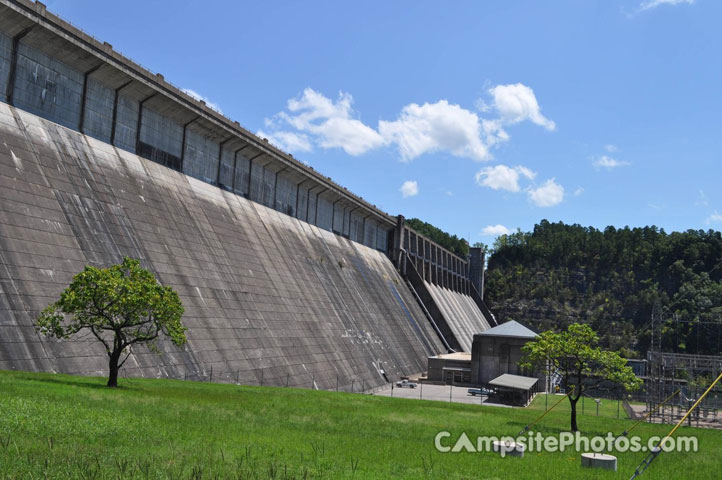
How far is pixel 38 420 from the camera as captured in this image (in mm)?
11852

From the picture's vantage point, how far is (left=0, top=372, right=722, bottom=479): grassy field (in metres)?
9.91

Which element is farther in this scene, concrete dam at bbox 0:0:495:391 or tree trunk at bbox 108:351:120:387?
concrete dam at bbox 0:0:495:391

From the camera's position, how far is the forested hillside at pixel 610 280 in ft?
436

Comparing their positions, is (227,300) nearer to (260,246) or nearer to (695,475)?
(260,246)

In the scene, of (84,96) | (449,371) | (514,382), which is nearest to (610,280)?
(449,371)

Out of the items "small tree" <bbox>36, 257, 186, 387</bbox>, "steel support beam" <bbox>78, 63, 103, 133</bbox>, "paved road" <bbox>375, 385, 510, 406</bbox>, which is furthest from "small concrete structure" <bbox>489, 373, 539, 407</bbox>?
"steel support beam" <bbox>78, 63, 103, 133</bbox>

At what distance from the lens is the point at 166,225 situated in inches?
1291

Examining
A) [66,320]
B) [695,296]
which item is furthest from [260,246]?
[695,296]

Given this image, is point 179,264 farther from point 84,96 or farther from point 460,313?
point 460,313

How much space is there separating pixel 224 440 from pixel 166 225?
22.1 metres

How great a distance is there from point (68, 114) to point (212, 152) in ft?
42.9

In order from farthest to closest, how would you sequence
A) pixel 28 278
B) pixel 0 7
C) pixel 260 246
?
pixel 260 246 → pixel 0 7 → pixel 28 278

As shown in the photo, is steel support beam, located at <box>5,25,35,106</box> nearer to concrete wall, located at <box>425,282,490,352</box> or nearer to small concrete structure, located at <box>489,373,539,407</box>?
small concrete structure, located at <box>489,373,539,407</box>

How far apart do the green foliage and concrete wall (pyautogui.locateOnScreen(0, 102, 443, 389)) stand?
115 meters
